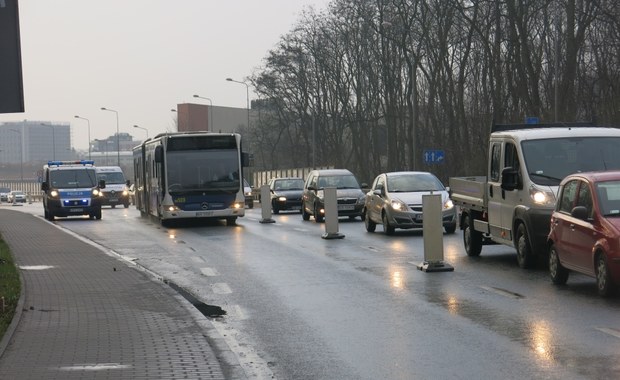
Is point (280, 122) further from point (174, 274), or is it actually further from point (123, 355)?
point (123, 355)

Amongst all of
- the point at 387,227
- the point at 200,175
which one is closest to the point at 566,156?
the point at 387,227

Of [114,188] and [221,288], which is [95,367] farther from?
[114,188]

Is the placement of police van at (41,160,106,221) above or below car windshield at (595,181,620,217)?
below

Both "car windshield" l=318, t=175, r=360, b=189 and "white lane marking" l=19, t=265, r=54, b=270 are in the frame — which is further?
"car windshield" l=318, t=175, r=360, b=189

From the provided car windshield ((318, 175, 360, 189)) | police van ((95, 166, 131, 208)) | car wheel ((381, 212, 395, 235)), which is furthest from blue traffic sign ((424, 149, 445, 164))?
car wheel ((381, 212, 395, 235))

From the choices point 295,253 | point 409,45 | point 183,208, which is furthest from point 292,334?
point 409,45

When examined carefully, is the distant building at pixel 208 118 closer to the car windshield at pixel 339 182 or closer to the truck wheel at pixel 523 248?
the car windshield at pixel 339 182

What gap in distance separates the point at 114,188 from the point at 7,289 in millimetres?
49510

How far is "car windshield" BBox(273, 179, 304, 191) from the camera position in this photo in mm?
48500

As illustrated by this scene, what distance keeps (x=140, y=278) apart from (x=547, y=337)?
27.9 ft

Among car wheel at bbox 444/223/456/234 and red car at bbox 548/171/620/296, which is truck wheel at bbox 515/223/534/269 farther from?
car wheel at bbox 444/223/456/234

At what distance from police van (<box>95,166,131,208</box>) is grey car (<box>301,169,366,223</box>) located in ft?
89.0

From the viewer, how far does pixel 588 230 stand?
13898 mm

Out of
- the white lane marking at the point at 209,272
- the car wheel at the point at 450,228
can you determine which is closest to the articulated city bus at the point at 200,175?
the car wheel at the point at 450,228
